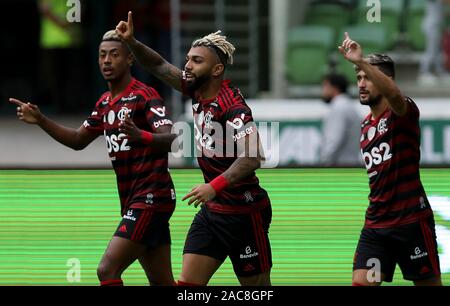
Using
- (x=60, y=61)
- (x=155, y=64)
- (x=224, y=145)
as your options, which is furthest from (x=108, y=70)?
(x=60, y=61)

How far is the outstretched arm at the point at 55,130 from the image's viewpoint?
26.4 ft

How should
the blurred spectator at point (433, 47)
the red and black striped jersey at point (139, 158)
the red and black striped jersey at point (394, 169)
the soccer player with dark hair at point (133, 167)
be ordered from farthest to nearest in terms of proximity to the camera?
the blurred spectator at point (433, 47)
the red and black striped jersey at point (139, 158)
the soccer player with dark hair at point (133, 167)
the red and black striped jersey at point (394, 169)

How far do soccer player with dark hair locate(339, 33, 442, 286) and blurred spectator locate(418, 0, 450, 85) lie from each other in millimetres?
8614

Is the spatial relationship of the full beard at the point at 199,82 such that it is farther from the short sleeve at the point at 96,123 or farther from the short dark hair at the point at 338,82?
the short dark hair at the point at 338,82

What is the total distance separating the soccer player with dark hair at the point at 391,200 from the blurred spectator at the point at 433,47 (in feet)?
28.3

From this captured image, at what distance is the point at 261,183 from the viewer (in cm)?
911

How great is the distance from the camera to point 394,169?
7.40 m

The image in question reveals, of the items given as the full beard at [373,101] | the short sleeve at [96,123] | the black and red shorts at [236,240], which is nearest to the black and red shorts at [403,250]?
the black and red shorts at [236,240]

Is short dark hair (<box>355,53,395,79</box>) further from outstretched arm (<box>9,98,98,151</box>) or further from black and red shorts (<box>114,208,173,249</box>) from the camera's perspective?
outstretched arm (<box>9,98,98,151</box>)

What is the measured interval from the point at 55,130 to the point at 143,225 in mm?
924
